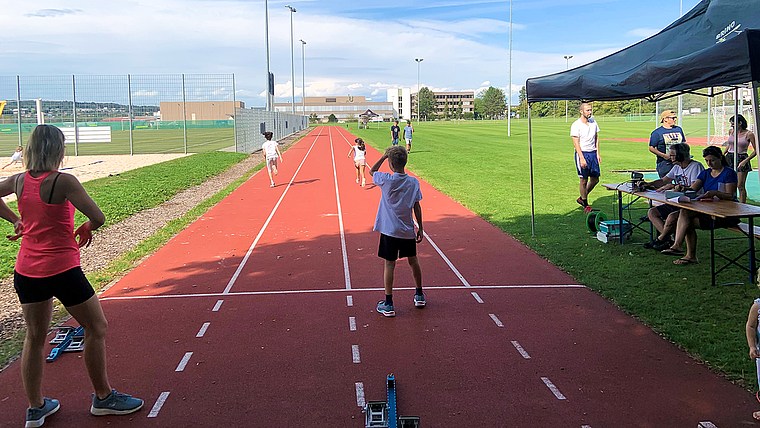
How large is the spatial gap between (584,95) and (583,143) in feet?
8.89

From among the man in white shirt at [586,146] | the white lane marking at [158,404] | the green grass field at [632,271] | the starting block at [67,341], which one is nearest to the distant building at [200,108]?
the green grass field at [632,271]

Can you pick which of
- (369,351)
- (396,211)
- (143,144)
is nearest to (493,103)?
(143,144)

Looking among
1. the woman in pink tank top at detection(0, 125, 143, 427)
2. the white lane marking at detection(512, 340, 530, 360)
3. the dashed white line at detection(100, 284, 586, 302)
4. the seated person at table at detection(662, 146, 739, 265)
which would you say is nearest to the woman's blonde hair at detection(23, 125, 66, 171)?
the woman in pink tank top at detection(0, 125, 143, 427)

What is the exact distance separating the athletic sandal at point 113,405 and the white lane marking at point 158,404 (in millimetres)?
112

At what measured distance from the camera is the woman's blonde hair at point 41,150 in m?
3.67

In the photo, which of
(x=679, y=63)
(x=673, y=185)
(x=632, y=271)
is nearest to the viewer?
(x=679, y=63)

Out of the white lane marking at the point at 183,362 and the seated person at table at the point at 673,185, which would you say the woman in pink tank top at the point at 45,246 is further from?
the seated person at table at the point at 673,185

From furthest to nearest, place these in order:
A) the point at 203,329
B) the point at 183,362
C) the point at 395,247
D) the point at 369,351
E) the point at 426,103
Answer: the point at 426,103 < the point at 395,247 < the point at 203,329 < the point at 369,351 < the point at 183,362

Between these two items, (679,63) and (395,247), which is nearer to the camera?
(395,247)

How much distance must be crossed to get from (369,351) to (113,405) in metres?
2.09

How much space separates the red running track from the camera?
4.18 metres

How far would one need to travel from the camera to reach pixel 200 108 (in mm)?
38719

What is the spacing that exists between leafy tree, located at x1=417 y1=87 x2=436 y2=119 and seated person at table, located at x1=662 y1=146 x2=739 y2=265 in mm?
164495

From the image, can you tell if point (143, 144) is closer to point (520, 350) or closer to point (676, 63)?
point (676, 63)
